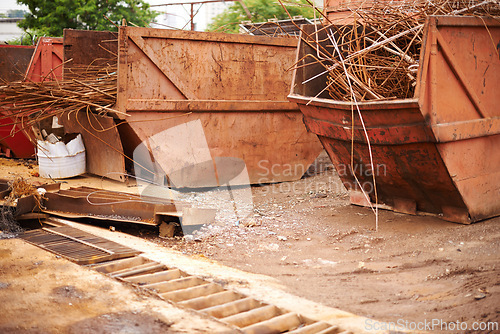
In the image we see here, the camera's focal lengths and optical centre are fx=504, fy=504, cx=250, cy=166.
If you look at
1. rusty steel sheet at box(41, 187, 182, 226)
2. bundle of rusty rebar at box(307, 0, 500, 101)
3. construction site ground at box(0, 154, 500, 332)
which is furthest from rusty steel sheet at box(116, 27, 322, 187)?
bundle of rusty rebar at box(307, 0, 500, 101)

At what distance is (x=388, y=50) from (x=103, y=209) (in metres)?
3.42

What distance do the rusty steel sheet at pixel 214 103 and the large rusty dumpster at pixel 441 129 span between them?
1844 mm

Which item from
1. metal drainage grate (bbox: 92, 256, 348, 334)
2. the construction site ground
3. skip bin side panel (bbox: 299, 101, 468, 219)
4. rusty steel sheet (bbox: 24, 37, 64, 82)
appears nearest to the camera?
metal drainage grate (bbox: 92, 256, 348, 334)

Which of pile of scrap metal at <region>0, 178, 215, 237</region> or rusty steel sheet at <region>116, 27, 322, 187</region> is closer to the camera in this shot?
pile of scrap metal at <region>0, 178, 215, 237</region>

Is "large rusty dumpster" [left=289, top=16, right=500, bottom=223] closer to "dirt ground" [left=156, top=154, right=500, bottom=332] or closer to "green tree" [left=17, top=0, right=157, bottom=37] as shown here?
"dirt ground" [left=156, top=154, right=500, bottom=332]

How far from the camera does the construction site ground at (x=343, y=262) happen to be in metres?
3.22

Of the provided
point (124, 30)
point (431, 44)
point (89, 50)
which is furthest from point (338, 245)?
point (89, 50)

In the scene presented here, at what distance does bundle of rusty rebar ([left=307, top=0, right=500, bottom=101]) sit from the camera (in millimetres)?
4973

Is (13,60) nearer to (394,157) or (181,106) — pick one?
(181,106)

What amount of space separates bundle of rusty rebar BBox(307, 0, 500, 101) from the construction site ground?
4.47 ft

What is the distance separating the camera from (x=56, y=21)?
718 inches

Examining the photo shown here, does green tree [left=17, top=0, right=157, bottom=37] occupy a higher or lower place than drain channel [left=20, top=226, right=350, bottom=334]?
higher

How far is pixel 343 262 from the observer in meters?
4.37

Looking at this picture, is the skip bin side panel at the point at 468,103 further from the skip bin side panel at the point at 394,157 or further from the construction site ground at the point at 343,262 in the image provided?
the construction site ground at the point at 343,262
